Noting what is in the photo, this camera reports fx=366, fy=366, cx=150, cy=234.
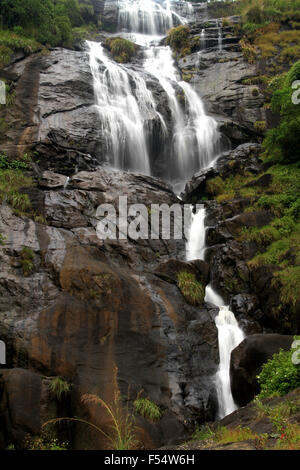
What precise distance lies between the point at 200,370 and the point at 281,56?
23228 mm

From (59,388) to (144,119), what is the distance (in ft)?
48.6

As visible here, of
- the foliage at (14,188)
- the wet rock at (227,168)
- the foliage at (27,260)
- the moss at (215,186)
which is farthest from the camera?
the wet rock at (227,168)

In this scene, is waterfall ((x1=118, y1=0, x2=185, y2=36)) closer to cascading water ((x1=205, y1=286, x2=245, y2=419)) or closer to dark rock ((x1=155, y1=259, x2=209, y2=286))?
dark rock ((x1=155, y1=259, x2=209, y2=286))

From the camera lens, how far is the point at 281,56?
24.7 meters

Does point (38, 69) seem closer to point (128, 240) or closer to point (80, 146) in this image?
point (80, 146)

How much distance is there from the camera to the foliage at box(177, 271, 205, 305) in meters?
10.5

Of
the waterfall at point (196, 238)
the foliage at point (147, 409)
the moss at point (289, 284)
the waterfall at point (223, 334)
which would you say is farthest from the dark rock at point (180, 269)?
the foliage at point (147, 409)

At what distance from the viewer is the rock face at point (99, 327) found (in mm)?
7574

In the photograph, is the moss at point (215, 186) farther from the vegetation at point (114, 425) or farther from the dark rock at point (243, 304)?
the vegetation at point (114, 425)

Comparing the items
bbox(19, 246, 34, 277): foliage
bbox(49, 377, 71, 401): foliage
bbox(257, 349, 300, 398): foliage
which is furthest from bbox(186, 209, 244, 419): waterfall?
bbox(19, 246, 34, 277): foliage

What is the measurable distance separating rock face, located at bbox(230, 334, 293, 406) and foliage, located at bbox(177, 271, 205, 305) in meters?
2.28

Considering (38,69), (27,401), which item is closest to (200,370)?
(27,401)

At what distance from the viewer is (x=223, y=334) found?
Result: 392 inches

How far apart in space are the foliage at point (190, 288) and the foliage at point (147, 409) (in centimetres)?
347
